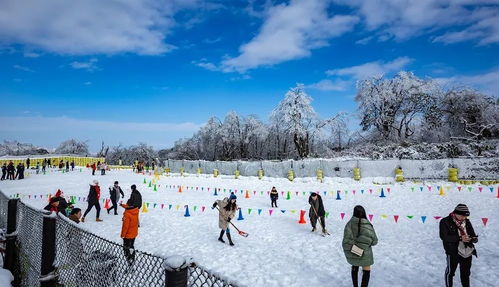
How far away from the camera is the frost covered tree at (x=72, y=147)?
98188 millimetres

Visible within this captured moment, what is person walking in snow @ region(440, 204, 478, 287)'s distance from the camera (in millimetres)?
5469

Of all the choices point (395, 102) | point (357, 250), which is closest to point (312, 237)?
point (357, 250)

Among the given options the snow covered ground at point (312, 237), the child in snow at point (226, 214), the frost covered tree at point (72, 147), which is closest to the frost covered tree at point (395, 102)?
the snow covered ground at point (312, 237)

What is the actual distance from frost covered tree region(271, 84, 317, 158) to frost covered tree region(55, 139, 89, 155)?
75.3 metres

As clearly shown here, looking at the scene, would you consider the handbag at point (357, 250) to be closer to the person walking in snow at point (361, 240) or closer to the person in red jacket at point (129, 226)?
the person walking in snow at point (361, 240)

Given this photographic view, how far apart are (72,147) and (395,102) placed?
92.1 meters

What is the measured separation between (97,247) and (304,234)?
8260 mm

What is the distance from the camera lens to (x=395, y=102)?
139 feet

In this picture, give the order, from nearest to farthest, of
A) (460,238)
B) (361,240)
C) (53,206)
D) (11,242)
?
1. (460,238)
2. (361,240)
3. (11,242)
4. (53,206)

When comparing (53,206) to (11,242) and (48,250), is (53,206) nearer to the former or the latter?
(11,242)

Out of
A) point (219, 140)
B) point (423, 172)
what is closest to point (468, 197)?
point (423, 172)

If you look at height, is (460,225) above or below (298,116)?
below

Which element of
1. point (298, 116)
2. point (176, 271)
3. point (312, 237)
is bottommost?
point (312, 237)

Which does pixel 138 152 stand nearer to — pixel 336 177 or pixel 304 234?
pixel 336 177
